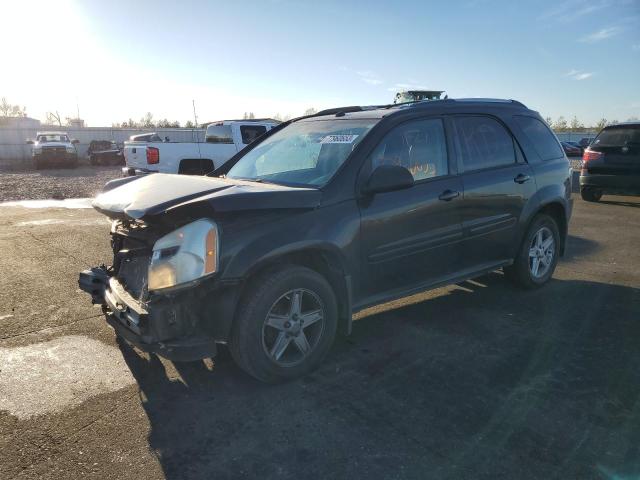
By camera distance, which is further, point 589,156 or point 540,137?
point 589,156

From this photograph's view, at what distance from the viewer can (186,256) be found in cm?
294

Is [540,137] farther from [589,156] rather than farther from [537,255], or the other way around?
[589,156]

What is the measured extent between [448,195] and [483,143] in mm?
861

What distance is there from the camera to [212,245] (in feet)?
9.73

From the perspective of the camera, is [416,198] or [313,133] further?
[313,133]

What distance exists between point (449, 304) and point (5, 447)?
3813 millimetres

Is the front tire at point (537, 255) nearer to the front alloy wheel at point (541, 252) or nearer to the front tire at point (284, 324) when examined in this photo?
the front alloy wheel at point (541, 252)

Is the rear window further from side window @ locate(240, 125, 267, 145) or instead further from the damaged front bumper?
the damaged front bumper

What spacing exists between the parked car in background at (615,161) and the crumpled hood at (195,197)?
33.2 feet

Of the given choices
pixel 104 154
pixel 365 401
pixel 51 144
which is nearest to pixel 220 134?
pixel 365 401

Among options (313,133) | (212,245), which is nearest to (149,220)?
(212,245)

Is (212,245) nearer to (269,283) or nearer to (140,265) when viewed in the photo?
(269,283)

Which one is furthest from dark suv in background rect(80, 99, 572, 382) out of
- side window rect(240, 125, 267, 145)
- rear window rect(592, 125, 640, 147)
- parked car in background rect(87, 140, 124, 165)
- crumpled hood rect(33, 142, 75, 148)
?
parked car in background rect(87, 140, 124, 165)

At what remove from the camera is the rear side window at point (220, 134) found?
1322 cm
